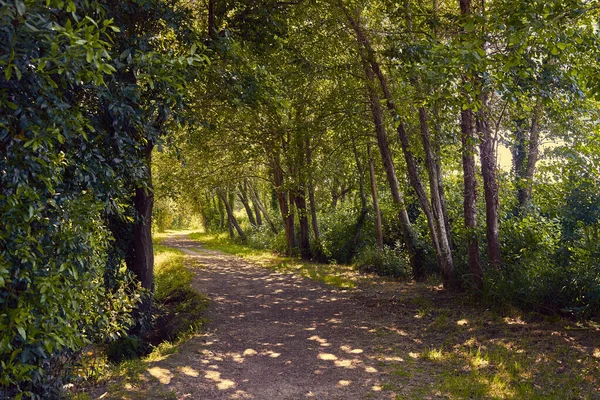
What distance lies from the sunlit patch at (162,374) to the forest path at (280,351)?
13 mm

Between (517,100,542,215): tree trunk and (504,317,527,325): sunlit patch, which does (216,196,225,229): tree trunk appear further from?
(504,317,527,325): sunlit patch

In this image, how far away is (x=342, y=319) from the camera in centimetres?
971

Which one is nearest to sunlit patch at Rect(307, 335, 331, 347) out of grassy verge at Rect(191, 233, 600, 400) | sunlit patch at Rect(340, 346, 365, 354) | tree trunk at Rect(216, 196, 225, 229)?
sunlit patch at Rect(340, 346, 365, 354)

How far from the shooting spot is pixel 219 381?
6.63 m

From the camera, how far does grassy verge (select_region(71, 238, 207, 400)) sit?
6141mm

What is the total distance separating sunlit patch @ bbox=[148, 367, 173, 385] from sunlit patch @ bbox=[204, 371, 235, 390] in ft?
1.62

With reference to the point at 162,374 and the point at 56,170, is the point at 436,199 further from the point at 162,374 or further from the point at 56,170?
the point at 56,170

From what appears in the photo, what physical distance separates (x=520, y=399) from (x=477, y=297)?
4355mm

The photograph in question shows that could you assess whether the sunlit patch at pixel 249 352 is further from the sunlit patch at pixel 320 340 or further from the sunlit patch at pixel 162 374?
the sunlit patch at pixel 162 374

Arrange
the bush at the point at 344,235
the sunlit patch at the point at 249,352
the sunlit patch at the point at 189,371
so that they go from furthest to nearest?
the bush at the point at 344,235 → the sunlit patch at the point at 249,352 → the sunlit patch at the point at 189,371

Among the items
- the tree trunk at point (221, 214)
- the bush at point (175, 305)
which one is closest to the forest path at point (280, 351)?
the bush at point (175, 305)

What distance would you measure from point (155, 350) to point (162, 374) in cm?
179

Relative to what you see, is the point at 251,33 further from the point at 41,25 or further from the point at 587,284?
the point at 587,284

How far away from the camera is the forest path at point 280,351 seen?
6.33 metres
